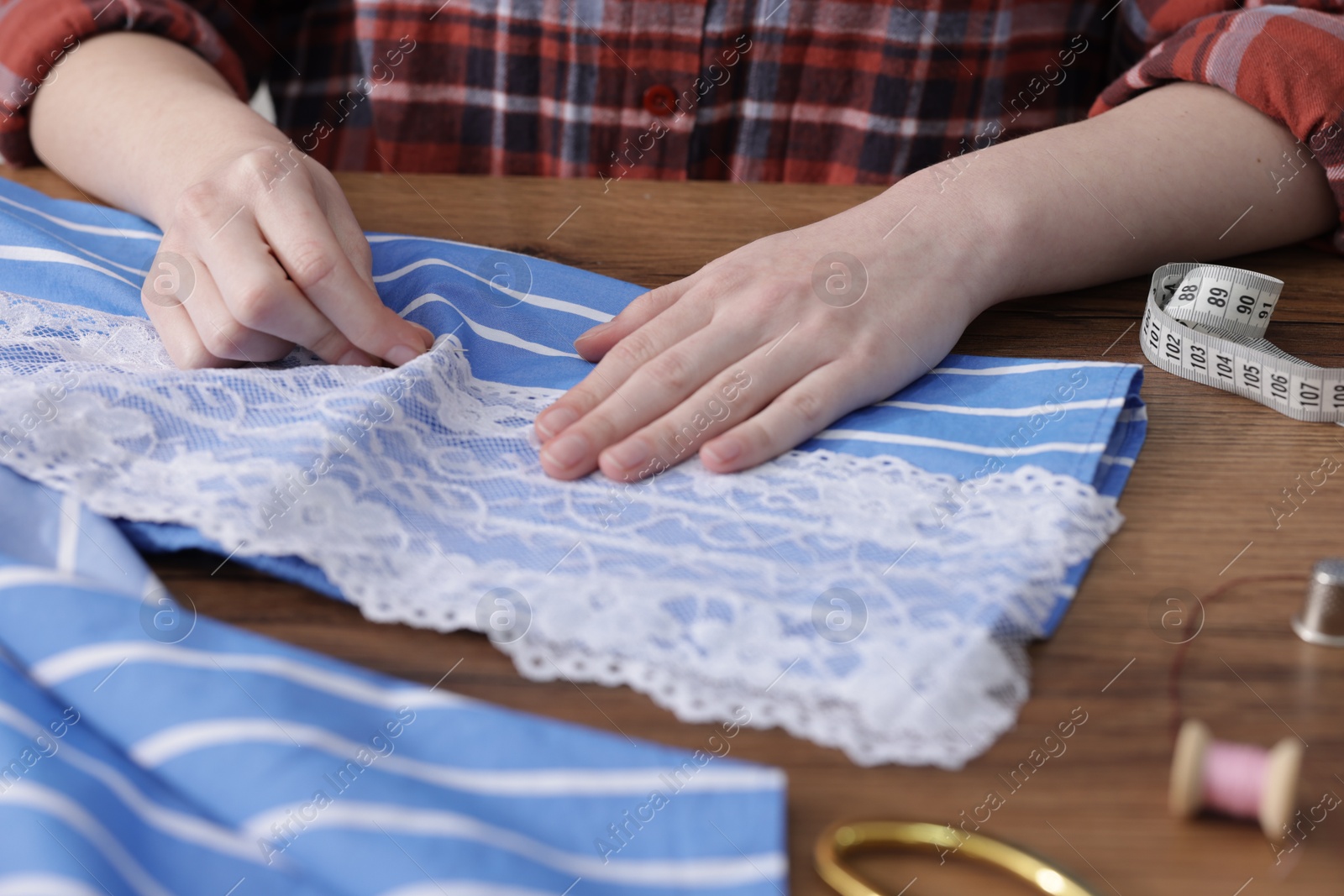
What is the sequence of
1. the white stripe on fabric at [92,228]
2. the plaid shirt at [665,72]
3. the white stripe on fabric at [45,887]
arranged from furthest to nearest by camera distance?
1. the plaid shirt at [665,72]
2. the white stripe on fabric at [92,228]
3. the white stripe on fabric at [45,887]

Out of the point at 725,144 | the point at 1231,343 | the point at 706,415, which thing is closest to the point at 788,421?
the point at 706,415

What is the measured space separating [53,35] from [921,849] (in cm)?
119

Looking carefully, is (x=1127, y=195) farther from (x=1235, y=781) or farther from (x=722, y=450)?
(x=1235, y=781)

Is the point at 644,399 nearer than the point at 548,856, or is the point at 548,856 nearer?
the point at 548,856

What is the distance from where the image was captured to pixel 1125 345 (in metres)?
0.90

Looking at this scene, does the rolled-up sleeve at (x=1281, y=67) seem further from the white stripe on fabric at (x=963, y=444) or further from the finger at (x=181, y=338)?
the finger at (x=181, y=338)

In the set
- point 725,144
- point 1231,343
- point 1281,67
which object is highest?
point 1281,67

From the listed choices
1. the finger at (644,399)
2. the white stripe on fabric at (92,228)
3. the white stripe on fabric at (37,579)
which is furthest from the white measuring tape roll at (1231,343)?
the white stripe on fabric at (92,228)

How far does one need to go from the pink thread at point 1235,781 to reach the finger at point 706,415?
0.36 metres

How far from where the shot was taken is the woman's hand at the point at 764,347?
0.71 metres

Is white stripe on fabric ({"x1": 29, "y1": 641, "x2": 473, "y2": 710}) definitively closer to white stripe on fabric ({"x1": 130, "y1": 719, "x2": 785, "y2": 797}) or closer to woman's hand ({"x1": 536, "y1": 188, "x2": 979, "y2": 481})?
white stripe on fabric ({"x1": 130, "y1": 719, "x2": 785, "y2": 797})

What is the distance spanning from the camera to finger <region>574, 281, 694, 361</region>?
0.83m

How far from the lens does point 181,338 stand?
2.60 feet

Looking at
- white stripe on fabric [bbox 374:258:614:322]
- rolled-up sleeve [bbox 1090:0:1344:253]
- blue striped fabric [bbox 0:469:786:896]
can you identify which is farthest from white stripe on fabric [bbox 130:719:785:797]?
rolled-up sleeve [bbox 1090:0:1344:253]
